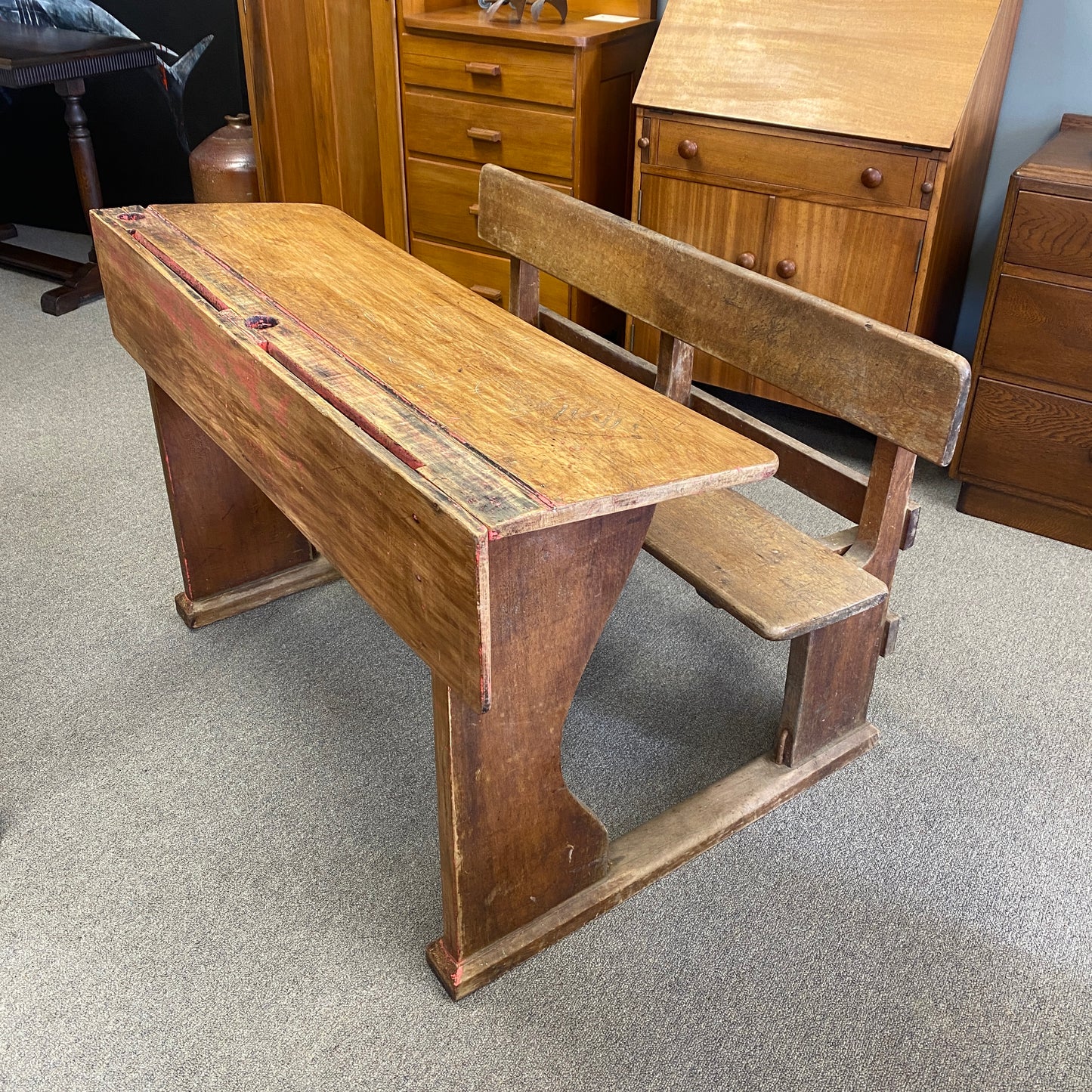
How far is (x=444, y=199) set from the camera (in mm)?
3301

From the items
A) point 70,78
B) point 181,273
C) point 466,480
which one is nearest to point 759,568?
point 466,480

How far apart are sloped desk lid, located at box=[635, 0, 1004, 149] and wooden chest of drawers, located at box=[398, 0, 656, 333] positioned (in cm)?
29

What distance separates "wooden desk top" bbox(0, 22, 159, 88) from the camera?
3.47 m

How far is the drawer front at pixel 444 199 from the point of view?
127 inches

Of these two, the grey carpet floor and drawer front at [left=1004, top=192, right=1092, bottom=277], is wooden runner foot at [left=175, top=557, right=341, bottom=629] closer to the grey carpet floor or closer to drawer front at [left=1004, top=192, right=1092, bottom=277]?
the grey carpet floor

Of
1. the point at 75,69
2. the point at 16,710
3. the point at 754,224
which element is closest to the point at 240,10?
the point at 75,69

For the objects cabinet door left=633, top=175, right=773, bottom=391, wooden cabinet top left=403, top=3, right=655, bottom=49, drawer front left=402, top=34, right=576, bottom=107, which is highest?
wooden cabinet top left=403, top=3, right=655, bottom=49

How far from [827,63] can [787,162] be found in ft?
0.75

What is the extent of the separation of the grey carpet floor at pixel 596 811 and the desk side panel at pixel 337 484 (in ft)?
1.77

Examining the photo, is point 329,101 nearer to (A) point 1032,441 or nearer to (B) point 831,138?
(B) point 831,138

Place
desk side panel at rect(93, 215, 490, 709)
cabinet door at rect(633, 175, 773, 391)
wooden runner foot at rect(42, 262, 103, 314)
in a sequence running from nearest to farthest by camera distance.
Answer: desk side panel at rect(93, 215, 490, 709) < cabinet door at rect(633, 175, 773, 391) < wooden runner foot at rect(42, 262, 103, 314)

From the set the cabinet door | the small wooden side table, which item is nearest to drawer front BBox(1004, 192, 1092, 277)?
the cabinet door

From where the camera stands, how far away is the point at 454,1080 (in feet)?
4.51

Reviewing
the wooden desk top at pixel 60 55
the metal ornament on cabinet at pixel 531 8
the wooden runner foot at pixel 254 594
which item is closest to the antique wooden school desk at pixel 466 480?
the wooden runner foot at pixel 254 594
